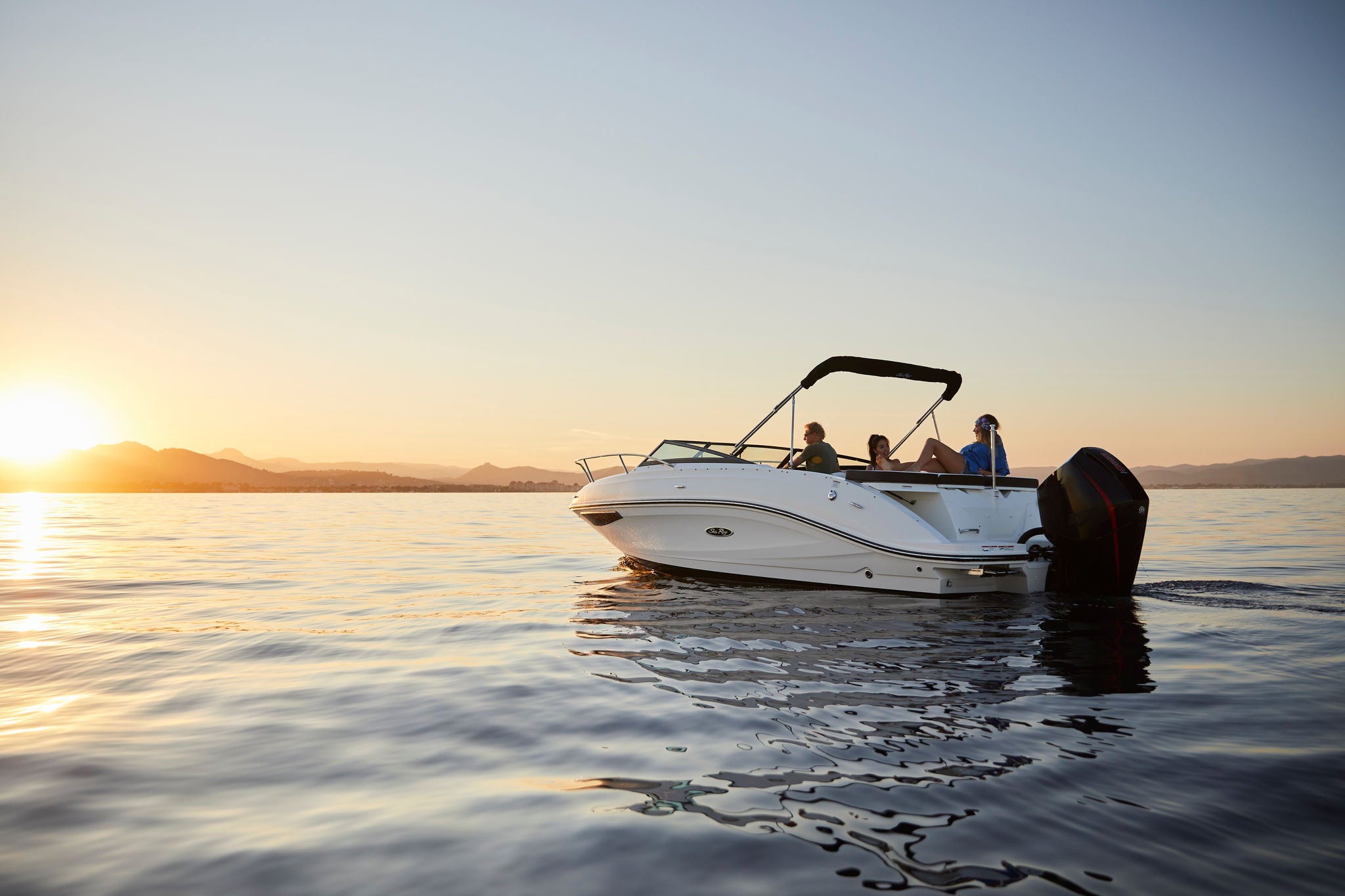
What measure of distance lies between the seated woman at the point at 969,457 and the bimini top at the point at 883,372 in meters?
1.08

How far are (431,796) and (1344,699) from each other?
15.3 feet

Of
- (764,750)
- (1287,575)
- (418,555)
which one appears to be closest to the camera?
(764,750)

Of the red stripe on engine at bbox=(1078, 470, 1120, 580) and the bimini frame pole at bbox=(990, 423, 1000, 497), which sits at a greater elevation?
the bimini frame pole at bbox=(990, 423, 1000, 497)

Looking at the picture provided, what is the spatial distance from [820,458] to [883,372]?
1630mm

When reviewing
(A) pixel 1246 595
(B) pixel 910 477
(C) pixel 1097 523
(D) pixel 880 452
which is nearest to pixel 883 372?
(D) pixel 880 452

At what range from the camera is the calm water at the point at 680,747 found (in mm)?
2322

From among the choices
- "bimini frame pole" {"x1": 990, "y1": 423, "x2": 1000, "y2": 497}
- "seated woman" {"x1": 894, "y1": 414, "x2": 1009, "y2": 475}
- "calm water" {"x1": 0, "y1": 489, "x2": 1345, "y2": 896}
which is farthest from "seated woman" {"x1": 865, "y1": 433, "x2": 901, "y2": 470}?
"calm water" {"x1": 0, "y1": 489, "x2": 1345, "y2": 896}

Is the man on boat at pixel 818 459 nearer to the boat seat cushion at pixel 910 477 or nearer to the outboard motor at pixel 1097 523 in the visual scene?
the boat seat cushion at pixel 910 477

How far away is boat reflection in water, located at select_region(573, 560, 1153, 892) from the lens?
256 centimetres

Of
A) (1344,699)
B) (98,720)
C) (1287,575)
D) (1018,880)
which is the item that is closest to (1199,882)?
(1018,880)

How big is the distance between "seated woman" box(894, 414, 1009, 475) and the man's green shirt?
906 mm

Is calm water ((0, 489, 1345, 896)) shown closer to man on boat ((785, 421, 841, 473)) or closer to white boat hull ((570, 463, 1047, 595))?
white boat hull ((570, 463, 1047, 595))

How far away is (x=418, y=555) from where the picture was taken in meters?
13.8

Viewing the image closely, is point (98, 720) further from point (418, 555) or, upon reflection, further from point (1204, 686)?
point (418, 555)
